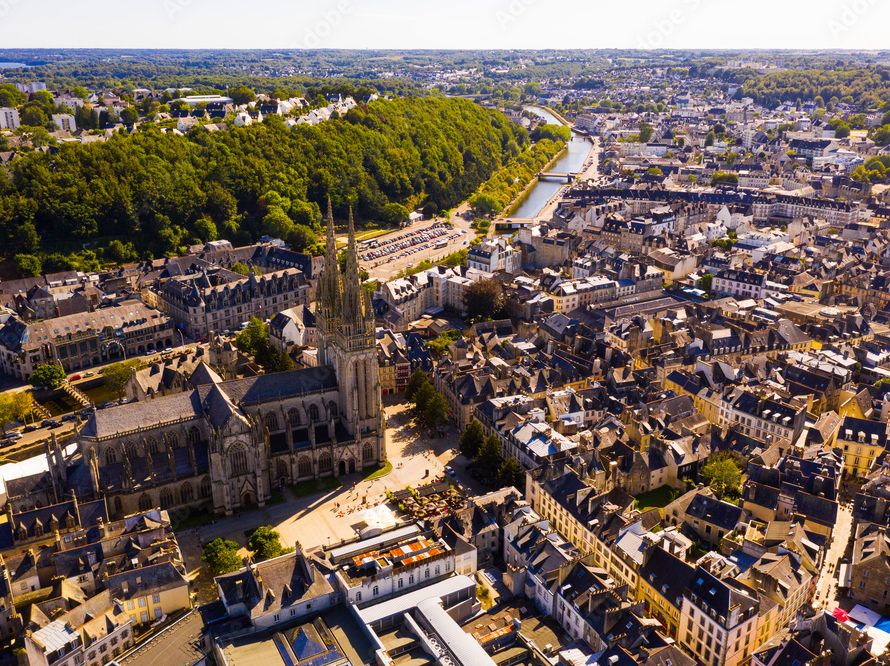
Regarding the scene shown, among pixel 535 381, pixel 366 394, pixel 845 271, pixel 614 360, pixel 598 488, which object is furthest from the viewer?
pixel 845 271

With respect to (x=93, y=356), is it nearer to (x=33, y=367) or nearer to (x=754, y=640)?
(x=33, y=367)

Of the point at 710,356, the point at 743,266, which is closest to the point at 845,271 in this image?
the point at 743,266

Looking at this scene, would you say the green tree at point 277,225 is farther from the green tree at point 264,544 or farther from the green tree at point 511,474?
the green tree at point 264,544

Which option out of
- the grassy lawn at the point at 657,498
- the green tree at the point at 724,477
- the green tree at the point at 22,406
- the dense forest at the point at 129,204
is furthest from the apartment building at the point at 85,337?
the green tree at the point at 724,477

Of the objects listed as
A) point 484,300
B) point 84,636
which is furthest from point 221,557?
point 484,300

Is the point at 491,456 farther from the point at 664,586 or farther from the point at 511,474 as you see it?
the point at 664,586

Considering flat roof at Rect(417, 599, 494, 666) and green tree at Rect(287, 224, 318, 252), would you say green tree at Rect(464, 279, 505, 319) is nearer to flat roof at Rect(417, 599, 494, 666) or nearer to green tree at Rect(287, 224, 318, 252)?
green tree at Rect(287, 224, 318, 252)
